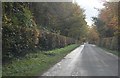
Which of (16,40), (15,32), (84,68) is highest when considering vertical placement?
(15,32)

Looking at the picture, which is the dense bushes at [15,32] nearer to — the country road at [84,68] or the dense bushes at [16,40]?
the dense bushes at [16,40]

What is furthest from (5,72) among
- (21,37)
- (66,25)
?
(66,25)

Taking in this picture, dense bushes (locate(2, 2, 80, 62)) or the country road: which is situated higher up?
dense bushes (locate(2, 2, 80, 62))

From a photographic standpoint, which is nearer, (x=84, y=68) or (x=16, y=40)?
(x=84, y=68)

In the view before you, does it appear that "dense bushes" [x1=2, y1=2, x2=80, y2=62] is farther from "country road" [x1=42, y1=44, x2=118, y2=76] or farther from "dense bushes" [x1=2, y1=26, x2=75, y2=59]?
"country road" [x1=42, y1=44, x2=118, y2=76]

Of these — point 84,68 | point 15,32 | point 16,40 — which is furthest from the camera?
point 16,40

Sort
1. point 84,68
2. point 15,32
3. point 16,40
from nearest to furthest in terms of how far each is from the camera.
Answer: point 84,68 < point 15,32 < point 16,40

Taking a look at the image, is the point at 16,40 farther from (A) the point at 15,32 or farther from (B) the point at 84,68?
(B) the point at 84,68

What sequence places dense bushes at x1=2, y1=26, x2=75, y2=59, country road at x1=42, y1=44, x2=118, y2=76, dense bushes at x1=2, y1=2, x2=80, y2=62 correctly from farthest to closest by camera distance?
dense bushes at x1=2, y1=2, x2=80, y2=62, dense bushes at x1=2, y1=26, x2=75, y2=59, country road at x1=42, y1=44, x2=118, y2=76

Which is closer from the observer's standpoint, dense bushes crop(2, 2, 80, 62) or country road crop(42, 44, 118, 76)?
country road crop(42, 44, 118, 76)

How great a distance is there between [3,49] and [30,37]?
23.5 feet

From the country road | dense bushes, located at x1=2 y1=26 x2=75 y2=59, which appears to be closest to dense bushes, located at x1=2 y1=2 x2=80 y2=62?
dense bushes, located at x1=2 y1=26 x2=75 y2=59

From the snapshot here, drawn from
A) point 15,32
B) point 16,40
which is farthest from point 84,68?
point 15,32

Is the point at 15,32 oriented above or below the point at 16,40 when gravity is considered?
above
